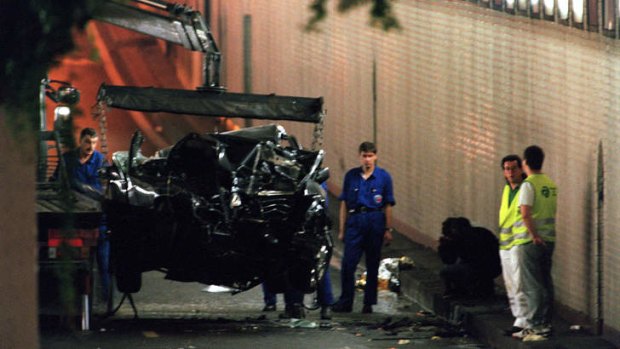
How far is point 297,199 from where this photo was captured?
12.7 metres

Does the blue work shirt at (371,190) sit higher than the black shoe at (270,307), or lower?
higher

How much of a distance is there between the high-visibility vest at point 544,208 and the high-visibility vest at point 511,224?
76mm

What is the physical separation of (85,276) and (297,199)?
200 centimetres

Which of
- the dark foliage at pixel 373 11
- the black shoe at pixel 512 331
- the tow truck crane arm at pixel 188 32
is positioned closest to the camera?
the dark foliage at pixel 373 11

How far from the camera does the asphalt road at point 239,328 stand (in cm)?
1223

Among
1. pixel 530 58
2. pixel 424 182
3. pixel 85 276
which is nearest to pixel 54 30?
pixel 85 276

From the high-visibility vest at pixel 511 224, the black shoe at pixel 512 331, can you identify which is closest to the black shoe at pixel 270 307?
the high-visibility vest at pixel 511 224

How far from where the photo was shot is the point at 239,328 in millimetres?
13141

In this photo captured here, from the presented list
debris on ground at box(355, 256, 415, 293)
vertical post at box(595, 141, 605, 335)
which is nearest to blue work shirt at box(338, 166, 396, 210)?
debris on ground at box(355, 256, 415, 293)

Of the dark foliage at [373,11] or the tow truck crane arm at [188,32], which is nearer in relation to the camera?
the dark foliage at [373,11]

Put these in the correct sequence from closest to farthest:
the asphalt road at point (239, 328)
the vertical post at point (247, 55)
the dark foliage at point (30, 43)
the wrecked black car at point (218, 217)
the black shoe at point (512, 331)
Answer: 1. the dark foliage at point (30, 43)
2. the black shoe at point (512, 331)
3. the asphalt road at point (239, 328)
4. the wrecked black car at point (218, 217)
5. the vertical post at point (247, 55)

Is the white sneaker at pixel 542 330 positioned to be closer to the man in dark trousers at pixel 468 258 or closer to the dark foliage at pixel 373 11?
the man in dark trousers at pixel 468 258

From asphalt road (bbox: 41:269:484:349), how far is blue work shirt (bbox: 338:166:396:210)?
1.14 m

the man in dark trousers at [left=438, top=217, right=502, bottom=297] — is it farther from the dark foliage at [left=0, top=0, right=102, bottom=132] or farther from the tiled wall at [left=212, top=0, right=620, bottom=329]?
the dark foliage at [left=0, top=0, right=102, bottom=132]
